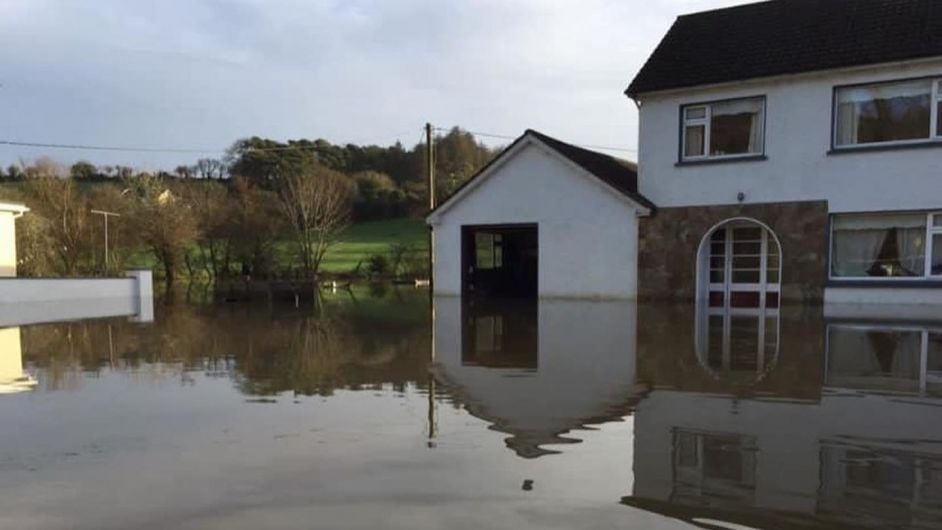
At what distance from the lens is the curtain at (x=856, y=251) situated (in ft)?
54.8

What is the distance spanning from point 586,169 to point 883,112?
7069 mm

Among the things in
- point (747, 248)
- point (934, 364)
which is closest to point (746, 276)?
point (747, 248)

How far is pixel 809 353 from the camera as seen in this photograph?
9570mm

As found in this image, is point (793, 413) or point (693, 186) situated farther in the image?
point (693, 186)

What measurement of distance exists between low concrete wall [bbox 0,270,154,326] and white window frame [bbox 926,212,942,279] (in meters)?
17.9

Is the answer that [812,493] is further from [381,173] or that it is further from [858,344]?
[381,173]

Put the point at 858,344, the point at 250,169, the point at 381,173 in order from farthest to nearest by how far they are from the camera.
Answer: the point at 381,173, the point at 250,169, the point at 858,344

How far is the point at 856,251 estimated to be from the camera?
16.9 m

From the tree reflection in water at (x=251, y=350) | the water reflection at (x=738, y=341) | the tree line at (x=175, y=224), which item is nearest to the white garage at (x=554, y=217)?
the water reflection at (x=738, y=341)

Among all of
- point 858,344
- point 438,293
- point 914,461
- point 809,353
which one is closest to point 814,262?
point 858,344

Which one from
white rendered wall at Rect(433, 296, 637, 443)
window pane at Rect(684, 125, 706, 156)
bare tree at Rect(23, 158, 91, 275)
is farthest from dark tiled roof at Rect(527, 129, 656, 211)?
bare tree at Rect(23, 158, 91, 275)

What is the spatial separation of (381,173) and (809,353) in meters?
60.4

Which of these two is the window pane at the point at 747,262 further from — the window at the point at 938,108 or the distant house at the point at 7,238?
the distant house at the point at 7,238

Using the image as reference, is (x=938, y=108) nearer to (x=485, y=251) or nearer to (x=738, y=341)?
(x=738, y=341)
